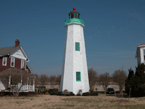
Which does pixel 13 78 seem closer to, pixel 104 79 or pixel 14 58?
pixel 14 58

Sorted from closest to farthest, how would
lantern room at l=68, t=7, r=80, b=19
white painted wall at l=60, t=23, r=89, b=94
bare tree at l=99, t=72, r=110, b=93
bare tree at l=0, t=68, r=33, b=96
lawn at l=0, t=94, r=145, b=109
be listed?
lawn at l=0, t=94, r=145, b=109 < bare tree at l=0, t=68, r=33, b=96 < white painted wall at l=60, t=23, r=89, b=94 < lantern room at l=68, t=7, r=80, b=19 < bare tree at l=99, t=72, r=110, b=93

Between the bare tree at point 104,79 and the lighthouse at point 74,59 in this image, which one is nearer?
the lighthouse at point 74,59

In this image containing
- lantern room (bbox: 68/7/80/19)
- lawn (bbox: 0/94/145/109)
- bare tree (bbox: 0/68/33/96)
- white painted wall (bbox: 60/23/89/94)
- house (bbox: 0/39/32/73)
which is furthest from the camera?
lantern room (bbox: 68/7/80/19)

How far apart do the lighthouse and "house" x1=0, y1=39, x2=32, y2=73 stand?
7780 mm

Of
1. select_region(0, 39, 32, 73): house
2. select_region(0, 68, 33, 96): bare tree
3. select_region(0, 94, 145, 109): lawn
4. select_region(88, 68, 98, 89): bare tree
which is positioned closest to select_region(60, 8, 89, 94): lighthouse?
select_region(0, 68, 33, 96): bare tree

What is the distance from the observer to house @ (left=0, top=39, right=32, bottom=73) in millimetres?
26891

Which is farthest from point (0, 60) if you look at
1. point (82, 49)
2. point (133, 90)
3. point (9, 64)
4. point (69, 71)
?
point (133, 90)

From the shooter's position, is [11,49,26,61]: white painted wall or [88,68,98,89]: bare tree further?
[88,68,98,89]: bare tree

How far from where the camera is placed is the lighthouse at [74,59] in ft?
89.4

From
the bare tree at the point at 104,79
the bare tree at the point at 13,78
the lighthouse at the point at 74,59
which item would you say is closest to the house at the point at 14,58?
the bare tree at the point at 13,78

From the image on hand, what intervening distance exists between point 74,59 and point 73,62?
0.52 m

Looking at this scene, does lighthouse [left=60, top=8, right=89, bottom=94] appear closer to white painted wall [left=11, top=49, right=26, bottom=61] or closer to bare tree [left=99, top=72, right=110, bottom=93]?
white painted wall [left=11, top=49, right=26, bottom=61]

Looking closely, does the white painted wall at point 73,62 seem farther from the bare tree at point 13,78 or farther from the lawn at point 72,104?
the lawn at point 72,104

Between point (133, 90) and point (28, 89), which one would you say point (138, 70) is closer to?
point (133, 90)
